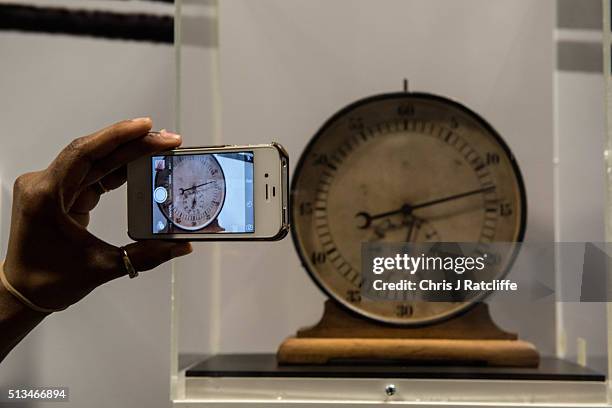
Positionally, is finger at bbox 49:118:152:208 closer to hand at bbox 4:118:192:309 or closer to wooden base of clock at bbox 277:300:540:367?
hand at bbox 4:118:192:309

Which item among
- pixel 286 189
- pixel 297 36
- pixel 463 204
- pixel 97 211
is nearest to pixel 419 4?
pixel 297 36

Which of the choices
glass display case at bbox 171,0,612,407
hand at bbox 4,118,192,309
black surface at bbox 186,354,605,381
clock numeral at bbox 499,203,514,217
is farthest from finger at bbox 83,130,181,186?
clock numeral at bbox 499,203,514,217

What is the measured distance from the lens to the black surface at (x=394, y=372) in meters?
0.94

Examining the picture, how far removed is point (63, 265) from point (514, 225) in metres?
0.55

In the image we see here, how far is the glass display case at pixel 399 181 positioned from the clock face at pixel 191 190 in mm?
119

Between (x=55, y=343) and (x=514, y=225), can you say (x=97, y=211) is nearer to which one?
(x=55, y=343)

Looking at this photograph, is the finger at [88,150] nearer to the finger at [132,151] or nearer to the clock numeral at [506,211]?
the finger at [132,151]

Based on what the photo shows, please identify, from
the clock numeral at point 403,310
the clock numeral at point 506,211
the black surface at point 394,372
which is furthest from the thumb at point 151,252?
the clock numeral at point 506,211

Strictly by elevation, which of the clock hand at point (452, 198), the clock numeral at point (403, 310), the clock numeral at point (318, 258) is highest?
the clock hand at point (452, 198)

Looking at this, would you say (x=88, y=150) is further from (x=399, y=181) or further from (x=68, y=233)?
(x=399, y=181)

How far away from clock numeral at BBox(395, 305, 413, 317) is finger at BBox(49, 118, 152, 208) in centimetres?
39

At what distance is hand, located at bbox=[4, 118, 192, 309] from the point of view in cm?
83

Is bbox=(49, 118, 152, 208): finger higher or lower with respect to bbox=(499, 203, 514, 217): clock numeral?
higher

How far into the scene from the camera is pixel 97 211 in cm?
92
